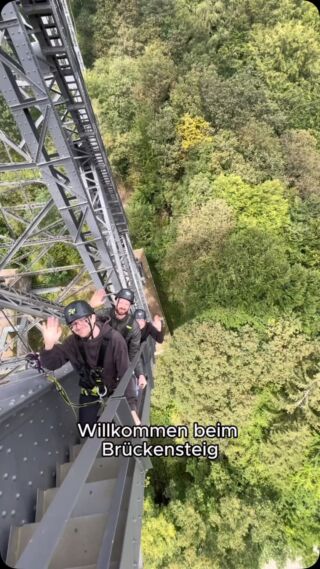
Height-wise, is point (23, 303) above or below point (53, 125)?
below

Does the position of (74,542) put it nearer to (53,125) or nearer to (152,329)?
(152,329)

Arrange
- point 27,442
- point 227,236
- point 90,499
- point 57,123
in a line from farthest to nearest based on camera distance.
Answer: point 227,236 < point 57,123 < point 27,442 < point 90,499

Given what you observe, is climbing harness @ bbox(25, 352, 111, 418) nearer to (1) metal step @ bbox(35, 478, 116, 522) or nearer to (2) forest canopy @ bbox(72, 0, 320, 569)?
(1) metal step @ bbox(35, 478, 116, 522)

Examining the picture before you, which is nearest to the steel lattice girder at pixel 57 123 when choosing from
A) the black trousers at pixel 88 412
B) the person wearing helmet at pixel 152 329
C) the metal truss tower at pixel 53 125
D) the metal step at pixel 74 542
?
the metal truss tower at pixel 53 125

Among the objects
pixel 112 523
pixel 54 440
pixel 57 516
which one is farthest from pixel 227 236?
pixel 57 516

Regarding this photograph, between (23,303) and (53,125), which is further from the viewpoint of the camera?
(23,303)

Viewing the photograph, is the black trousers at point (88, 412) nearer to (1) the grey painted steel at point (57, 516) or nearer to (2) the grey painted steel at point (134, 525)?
(2) the grey painted steel at point (134, 525)

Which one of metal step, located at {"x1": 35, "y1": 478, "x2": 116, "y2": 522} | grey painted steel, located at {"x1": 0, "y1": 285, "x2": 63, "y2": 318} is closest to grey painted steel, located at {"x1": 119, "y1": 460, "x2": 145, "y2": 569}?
metal step, located at {"x1": 35, "y1": 478, "x2": 116, "y2": 522}
